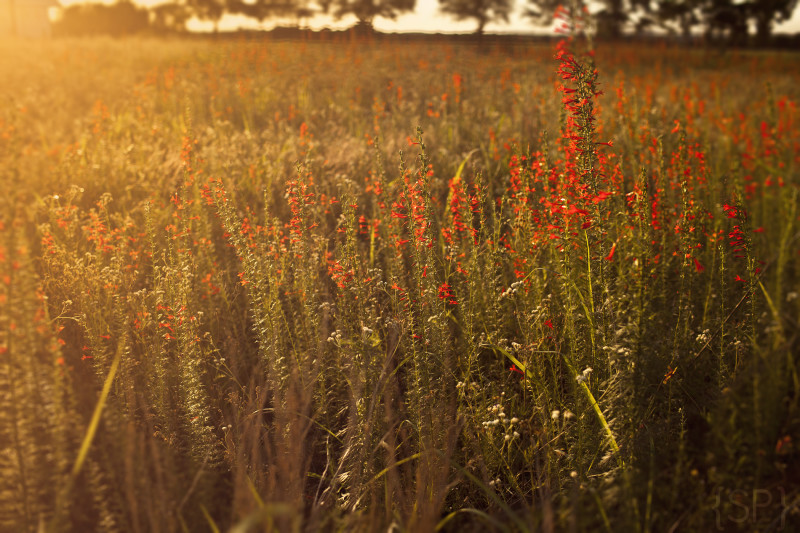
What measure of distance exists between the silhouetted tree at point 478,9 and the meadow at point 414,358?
30.3m

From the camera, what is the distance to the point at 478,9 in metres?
31.8

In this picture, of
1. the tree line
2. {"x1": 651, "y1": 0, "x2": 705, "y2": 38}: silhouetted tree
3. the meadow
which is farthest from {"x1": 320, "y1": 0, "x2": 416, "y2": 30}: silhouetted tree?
the meadow

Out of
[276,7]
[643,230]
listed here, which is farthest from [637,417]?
[276,7]

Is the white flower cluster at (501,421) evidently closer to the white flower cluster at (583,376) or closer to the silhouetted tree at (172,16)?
the white flower cluster at (583,376)

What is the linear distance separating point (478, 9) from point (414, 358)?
3384 centimetres

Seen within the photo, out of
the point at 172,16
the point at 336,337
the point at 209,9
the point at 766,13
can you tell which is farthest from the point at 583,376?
the point at 172,16

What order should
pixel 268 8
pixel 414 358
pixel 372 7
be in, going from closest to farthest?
pixel 414 358 → pixel 372 7 → pixel 268 8

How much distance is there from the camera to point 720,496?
1232 millimetres

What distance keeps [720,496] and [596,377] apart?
0.75m

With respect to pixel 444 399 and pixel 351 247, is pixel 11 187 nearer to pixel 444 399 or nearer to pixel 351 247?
pixel 351 247

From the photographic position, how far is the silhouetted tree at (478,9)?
3125 centimetres

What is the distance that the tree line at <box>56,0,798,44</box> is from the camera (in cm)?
2305

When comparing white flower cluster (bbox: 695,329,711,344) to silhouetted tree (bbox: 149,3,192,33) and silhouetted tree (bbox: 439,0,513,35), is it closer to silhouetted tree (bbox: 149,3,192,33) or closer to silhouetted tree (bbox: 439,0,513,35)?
silhouetted tree (bbox: 439,0,513,35)

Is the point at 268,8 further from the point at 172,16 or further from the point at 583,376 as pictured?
the point at 583,376
